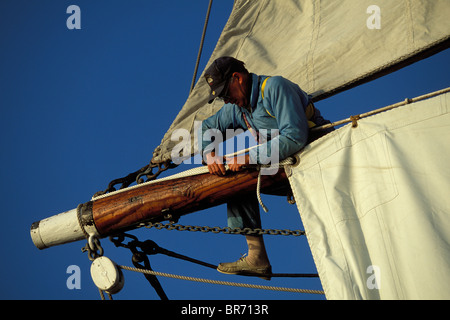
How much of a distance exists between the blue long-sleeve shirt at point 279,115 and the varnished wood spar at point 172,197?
0.90 ft

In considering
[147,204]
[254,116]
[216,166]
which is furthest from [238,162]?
[147,204]

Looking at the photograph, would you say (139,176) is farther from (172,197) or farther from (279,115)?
(279,115)

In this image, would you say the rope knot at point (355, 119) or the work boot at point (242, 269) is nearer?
the rope knot at point (355, 119)

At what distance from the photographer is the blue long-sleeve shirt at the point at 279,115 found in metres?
4.56

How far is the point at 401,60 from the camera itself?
512cm

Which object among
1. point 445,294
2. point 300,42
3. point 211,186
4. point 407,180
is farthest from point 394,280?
point 300,42

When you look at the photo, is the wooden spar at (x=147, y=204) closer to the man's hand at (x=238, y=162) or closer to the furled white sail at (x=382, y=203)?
the man's hand at (x=238, y=162)

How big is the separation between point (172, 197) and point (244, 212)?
65 cm

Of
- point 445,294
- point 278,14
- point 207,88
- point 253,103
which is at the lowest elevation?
point 445,294

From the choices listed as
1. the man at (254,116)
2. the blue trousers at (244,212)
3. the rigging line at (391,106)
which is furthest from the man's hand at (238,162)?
the rigging line at (391,106)

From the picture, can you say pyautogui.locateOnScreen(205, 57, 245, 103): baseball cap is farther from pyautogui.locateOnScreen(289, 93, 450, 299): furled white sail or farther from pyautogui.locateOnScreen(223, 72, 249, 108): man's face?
pyautogui.locateOnScreen(289, 93, 450, 299): furled white sail

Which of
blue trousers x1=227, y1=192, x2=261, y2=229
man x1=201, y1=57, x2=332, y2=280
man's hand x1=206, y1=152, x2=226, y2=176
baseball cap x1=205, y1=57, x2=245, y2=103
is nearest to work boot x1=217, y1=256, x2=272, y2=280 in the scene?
man x1=201, y1=57, x2=332, y2=280

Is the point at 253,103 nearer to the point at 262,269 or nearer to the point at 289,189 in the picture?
the point at 289,189

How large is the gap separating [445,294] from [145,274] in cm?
274
